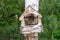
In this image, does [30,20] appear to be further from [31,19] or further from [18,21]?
[18,21]

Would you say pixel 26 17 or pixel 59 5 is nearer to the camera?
pixel 26 17

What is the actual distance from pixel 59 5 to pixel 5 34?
1279 millimetres

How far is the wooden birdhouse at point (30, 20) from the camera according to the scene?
8.77 ft

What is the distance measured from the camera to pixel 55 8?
479 centimetres

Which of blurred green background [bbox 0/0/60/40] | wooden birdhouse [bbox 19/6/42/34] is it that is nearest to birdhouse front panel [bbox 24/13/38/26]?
wooden birdhouse [bbox 19/6/42/34]

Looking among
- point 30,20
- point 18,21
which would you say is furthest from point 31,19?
point 18,21

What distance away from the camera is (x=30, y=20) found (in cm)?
280

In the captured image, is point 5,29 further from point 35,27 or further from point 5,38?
point 35,27

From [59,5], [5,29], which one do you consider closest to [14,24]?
[5,29]

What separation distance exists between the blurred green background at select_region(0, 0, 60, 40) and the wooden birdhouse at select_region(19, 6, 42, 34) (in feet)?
5.62

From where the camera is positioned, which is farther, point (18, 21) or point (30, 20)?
point (18, 21)

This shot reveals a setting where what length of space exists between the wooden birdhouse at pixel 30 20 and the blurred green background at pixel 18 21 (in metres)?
1.71

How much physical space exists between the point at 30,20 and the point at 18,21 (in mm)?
1924

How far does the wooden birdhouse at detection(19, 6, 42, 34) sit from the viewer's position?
8.77ft
